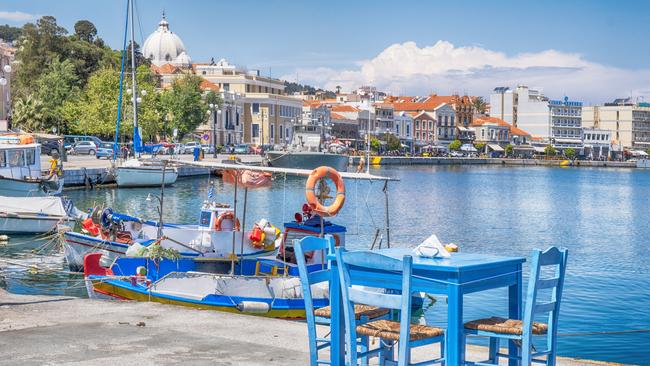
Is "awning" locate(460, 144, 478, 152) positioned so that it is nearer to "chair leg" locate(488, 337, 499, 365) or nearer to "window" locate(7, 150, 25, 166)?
"window" locate(7, 150, 25, 166)

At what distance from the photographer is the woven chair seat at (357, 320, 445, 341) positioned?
21.9 feet

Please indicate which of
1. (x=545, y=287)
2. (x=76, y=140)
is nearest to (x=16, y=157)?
(x=545, y=287)

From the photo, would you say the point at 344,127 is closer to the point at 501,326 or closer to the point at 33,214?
the point at 33,214

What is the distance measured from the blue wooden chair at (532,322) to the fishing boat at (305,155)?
71.5m

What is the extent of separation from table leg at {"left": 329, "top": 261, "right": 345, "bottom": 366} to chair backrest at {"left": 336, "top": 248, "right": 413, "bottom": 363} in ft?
0.35

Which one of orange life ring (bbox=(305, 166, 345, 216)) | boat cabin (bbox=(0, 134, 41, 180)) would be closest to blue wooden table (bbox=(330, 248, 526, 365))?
orange life ring (bbox=(305, 166, 345, 216))

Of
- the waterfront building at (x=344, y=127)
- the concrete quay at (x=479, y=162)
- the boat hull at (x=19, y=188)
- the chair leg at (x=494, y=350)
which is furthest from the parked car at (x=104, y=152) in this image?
the waterfront building at (x=344, y=127)

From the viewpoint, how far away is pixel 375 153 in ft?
488

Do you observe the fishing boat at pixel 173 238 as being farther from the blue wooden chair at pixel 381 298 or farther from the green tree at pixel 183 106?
the green tree at pixel 183 106

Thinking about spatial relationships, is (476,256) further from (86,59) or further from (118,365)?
(86,59)

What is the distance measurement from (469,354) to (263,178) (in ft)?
28.9

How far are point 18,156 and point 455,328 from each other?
114 ft

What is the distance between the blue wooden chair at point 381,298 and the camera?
6469 millimetres

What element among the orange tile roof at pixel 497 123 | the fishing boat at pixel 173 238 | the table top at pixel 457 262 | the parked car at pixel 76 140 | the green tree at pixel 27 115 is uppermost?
the orange tile roof at pixel 497 123
